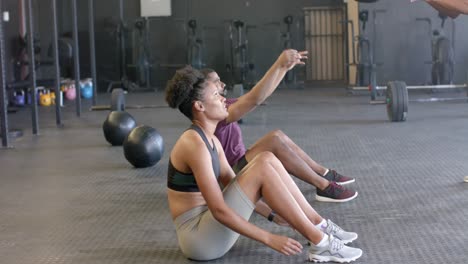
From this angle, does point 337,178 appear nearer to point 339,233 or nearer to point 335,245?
point 339,233

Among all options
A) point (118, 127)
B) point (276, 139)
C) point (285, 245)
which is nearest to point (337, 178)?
point (276, 139)

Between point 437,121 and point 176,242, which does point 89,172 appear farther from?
A: point 437,121

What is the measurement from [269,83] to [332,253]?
2.38 feet

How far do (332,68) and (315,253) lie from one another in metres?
8.94

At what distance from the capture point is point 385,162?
4762 mm

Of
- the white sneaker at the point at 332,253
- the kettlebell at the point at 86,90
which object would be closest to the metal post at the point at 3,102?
the white sneaker at the point at 332,253

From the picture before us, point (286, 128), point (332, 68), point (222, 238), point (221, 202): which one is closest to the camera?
point (221, 202)

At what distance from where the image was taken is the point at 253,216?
3445 mm

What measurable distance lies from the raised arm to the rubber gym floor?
1.84 feet

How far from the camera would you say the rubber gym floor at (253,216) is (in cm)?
292

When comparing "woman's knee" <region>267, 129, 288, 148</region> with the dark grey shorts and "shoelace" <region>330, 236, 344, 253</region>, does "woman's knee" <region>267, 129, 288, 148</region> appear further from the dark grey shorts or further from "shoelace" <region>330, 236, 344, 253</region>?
"shoelace" <region>330, 236, 344, 253</region>

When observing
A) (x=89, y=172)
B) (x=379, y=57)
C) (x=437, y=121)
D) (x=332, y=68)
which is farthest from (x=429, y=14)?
(x=89, y=172)

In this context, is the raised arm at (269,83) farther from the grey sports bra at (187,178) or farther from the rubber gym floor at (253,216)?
the rubber gym floor at (253,216)

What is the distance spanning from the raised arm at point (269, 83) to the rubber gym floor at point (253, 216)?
56 cm
